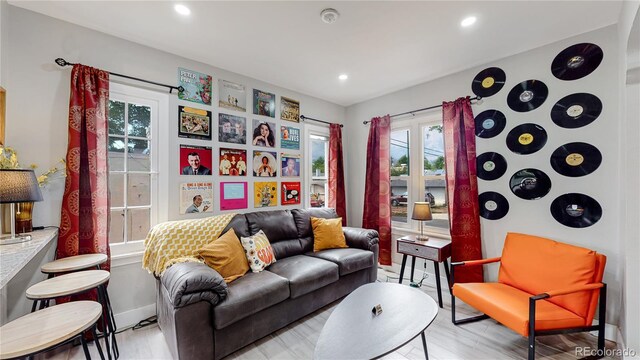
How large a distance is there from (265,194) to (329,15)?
2195 millimetres

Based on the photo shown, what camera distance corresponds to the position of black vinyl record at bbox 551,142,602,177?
2217mm

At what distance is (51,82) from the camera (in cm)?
206

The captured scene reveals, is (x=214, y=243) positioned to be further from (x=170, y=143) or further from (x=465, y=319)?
(x=465, y=319)

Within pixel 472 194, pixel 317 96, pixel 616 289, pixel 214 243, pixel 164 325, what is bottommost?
pixel 164 325

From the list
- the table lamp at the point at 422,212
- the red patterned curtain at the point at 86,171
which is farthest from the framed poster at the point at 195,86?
the table lamp at the point at 422,212

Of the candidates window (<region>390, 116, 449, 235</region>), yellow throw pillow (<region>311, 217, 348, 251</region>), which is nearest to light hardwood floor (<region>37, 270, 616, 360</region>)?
yellow throw pillow (<region>311, 217, 348, 251</region>)

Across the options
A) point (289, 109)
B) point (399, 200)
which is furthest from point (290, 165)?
point (399, 200)

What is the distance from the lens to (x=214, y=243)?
2.27 metres

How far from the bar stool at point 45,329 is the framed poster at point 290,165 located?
8.26 feet

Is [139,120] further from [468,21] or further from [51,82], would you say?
[468,21]

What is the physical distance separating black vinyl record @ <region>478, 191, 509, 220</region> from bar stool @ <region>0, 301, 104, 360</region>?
3.39 metres

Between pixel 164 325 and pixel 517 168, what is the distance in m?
3.60

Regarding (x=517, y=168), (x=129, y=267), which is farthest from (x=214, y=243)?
(x=517, y=168)
